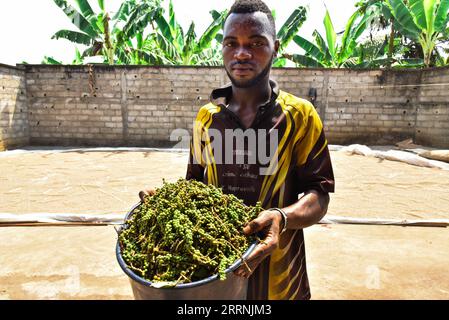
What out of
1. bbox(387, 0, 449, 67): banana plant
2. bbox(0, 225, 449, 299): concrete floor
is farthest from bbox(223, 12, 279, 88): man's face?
bbox(387, 0, 449, 67): banana plant

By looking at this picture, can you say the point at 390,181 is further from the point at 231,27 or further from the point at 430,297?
the point at 231,27

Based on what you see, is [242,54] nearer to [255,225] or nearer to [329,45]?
[255,225]

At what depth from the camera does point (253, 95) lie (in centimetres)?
137

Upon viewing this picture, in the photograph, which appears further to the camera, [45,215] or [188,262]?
[45,215]

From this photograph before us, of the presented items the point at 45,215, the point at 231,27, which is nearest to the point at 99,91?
the point at 45,215

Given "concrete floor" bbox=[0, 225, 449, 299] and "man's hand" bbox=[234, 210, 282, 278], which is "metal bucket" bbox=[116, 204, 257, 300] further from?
"concrete floor" bbox=[0, 225, 449, 299]

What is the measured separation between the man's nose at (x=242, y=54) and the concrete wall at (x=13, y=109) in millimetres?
11159

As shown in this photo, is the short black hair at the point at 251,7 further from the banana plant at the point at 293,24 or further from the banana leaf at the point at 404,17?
the banana plant at the point at 293,24

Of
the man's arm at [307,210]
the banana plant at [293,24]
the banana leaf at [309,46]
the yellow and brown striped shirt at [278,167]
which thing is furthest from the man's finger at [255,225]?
the banana leaf at [309,46]

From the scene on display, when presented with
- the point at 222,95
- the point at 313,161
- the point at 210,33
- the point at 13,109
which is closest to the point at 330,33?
the point at 210,33

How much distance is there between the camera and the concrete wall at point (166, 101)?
35.5 feet

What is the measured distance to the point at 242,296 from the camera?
1.02 metres

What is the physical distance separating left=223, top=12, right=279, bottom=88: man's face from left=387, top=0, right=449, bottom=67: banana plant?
1149cm
